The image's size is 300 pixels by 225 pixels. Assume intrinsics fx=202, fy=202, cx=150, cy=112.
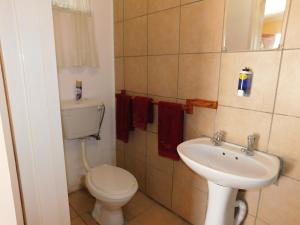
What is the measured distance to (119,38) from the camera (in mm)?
Answer: 1979

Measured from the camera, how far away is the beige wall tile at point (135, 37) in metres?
1.72

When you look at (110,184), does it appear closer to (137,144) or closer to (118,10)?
(137,144)

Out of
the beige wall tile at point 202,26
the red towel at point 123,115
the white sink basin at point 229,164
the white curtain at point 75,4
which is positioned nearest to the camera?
the white sink basin at point 229,164

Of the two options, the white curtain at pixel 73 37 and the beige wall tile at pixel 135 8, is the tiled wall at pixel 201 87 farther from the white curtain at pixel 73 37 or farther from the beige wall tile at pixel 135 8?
the white curtain at pixel 73 37

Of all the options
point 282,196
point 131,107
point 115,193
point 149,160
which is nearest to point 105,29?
point 131,107

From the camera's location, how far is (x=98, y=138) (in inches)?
79.3

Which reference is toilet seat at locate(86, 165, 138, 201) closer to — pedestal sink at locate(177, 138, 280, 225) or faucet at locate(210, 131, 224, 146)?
pedestal sink at locate(177, 138, 280, 225)

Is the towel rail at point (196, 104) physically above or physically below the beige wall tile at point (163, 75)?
below

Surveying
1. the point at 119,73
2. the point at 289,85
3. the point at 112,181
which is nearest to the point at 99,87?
the point at 119,73

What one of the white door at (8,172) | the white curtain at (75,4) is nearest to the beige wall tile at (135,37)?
the white curtain at (75,4)

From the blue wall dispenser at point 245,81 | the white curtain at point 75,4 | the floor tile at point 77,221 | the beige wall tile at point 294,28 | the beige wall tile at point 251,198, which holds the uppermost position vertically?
the white curtain at point 75,4

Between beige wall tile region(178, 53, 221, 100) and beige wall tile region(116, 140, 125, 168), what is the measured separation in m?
0.99

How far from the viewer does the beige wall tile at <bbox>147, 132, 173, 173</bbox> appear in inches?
68.1

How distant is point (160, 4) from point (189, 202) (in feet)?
5.13
